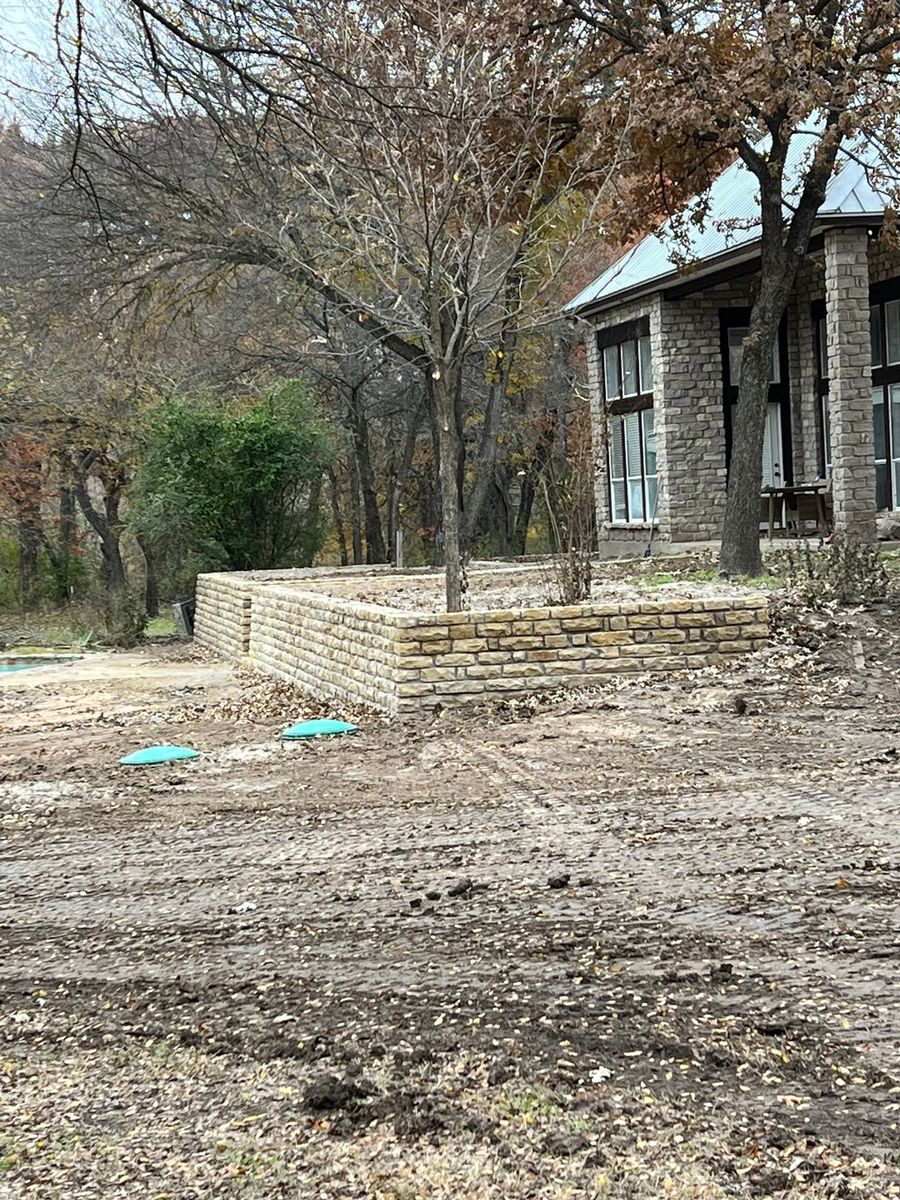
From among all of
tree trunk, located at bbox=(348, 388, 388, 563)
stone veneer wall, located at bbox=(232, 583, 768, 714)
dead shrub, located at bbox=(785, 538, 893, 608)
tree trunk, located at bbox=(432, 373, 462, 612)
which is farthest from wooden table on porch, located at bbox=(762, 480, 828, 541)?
tree trunk, located at bbox=(348, 388, 388, 563)

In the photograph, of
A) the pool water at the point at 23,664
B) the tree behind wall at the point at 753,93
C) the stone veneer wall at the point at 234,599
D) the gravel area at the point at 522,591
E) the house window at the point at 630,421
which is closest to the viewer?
the gravel area at the point at 522,591

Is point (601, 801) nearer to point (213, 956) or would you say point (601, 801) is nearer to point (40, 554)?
point (213, 956)

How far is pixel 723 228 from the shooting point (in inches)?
683

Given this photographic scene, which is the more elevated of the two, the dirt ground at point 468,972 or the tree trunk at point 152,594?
the tree trunk at point 152,594

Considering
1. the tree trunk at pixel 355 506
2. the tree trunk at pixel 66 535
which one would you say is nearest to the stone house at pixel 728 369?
the tree trunk at pixel 355 506

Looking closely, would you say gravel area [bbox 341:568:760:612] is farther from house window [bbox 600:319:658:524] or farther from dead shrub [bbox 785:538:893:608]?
house window [bbox 600:319:658:524]

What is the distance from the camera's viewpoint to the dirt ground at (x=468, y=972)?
3232 mm

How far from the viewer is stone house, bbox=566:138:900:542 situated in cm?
1852

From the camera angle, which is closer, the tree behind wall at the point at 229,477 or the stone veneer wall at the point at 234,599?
the stone veneer wall at the point at 234,599

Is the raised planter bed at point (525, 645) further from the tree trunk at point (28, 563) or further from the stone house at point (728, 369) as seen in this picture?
the tree trunk at point (28, 563)

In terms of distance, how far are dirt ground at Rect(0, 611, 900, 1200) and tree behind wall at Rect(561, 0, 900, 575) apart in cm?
744

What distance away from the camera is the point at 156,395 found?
27.5 metres

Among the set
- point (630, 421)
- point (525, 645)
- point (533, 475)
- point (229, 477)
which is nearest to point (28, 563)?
point (533, 475)

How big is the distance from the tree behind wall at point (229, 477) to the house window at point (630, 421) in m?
5.84
